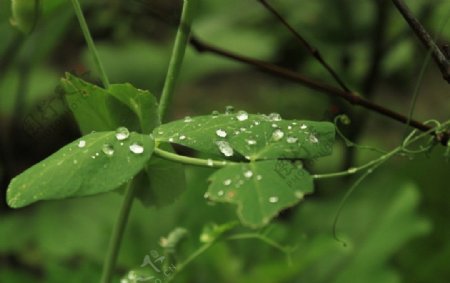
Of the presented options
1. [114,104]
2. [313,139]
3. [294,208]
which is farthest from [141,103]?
[294,208]

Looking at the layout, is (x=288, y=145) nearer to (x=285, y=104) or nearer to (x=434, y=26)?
(x=434, y=26)

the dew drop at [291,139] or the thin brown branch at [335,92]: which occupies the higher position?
the dew drop at [291,139]

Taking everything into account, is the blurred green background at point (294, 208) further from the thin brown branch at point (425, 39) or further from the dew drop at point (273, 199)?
the dew drop at point (273, 199)

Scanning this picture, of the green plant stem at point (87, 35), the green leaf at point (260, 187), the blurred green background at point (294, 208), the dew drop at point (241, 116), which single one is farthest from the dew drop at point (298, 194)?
the blurred green background at point (294, 208)

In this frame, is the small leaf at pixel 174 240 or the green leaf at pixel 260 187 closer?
the green leaf at pixel 260 187

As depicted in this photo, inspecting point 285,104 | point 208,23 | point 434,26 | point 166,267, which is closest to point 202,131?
point 166,267

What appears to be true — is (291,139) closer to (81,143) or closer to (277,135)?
(277,135)

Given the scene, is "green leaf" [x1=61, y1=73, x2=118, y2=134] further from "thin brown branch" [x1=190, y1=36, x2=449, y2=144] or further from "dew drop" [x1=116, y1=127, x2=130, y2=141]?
"thin brown branch" [x1=190, y1=36, x2=449, y2=144]

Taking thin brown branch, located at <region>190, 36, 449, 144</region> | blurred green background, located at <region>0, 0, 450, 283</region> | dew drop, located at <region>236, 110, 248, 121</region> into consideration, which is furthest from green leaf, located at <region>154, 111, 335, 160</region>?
blurred green background, located at <region>0, 0, 450, 283</region>
